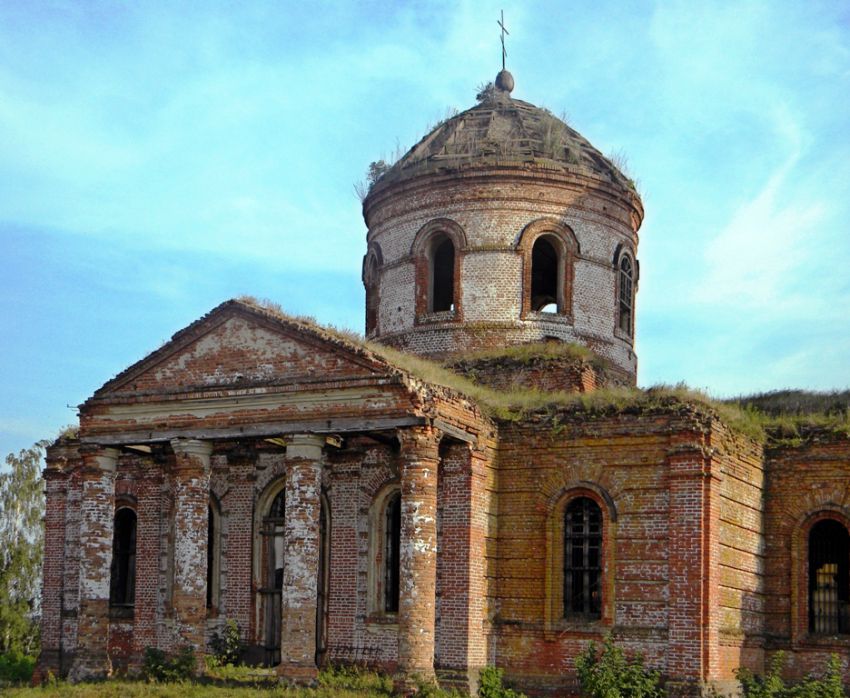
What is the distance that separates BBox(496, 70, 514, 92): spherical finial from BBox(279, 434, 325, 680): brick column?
1052 cm

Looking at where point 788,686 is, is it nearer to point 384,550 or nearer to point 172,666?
point 384,550

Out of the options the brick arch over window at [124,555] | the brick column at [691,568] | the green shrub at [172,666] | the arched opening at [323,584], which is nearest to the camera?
the brick column at [691,568]

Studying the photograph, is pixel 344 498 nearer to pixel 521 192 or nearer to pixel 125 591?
pixel 125 591

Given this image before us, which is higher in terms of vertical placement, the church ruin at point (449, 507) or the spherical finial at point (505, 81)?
the spherical finial at point (505, 81)

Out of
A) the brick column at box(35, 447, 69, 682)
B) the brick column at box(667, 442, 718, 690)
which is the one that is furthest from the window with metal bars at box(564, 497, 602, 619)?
the brick column at box(35, 447, 69, 682)

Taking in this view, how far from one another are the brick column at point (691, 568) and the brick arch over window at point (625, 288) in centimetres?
620

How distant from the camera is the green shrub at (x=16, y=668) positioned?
21.6 m

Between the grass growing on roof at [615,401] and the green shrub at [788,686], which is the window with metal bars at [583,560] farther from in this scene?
the green shrub at [788,686]

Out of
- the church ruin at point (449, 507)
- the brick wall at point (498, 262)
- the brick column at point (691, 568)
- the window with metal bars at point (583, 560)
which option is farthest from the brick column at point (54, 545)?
the brick column at point (691, 568)

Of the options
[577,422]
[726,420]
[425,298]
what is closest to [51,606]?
[425,298]

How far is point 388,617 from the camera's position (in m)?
18.7

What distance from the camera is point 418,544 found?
16.7 m

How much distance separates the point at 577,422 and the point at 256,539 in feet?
19.2

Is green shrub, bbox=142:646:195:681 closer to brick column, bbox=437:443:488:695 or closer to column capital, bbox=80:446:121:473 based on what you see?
column capital, bbox=80:446:121:473
